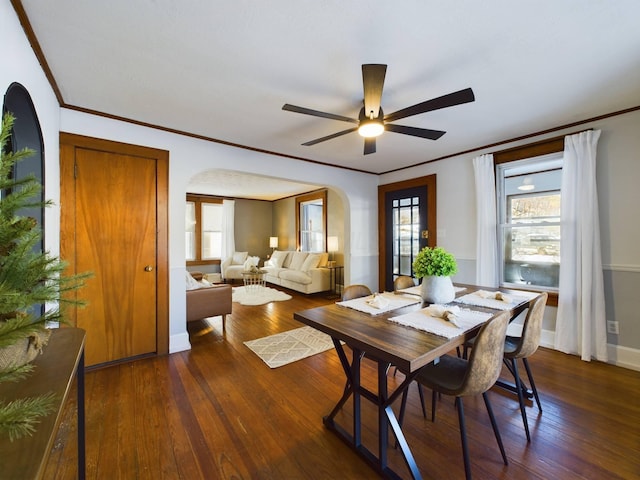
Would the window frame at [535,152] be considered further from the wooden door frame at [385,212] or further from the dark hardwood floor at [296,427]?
the wooden door frame at [385,212]

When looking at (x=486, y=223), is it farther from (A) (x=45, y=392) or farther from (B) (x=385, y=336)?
(A) (x=45, y=392)

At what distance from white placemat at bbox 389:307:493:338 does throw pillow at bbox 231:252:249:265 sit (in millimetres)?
6490

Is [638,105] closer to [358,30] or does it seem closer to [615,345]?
[615,345]

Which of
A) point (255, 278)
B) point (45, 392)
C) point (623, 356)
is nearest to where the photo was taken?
point (45, 392)

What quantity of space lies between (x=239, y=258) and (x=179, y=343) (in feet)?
15.4

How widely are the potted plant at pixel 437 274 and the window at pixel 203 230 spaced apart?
6782 millimetres

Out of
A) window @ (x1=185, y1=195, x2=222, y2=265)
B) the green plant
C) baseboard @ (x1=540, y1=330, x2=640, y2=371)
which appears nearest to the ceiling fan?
the green plant

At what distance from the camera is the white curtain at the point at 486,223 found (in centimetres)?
356

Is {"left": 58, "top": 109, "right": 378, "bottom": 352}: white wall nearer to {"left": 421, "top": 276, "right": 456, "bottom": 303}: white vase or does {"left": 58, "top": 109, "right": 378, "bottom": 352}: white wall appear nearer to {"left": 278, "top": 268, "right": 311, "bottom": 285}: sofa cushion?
{"left": 278, "top": 268, "right": 311, "bottom": 285}: sofa cushion

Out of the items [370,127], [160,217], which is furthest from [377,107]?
[160,217]

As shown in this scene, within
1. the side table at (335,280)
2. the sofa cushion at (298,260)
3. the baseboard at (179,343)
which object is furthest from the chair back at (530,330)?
the sofa cushion at (298,260)

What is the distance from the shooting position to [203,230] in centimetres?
770

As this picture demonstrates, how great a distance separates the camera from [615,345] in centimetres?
274

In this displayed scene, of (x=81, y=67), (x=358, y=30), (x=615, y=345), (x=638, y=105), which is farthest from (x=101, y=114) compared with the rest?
(x=615, y=345)
